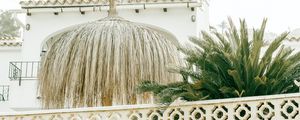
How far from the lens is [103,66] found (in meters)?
8.53

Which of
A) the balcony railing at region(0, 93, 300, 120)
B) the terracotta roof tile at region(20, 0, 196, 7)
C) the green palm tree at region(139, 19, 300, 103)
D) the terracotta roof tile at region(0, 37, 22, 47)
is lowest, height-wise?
the balcony railing at region(0, 93, 300, 120)

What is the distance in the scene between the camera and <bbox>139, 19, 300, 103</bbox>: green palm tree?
26.0ft

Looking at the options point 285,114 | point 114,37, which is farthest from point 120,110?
point 285,114

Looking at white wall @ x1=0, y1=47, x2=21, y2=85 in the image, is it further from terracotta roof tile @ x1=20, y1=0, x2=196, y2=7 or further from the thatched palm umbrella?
the thatched palm umbrella

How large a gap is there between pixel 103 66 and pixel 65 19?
7942mm

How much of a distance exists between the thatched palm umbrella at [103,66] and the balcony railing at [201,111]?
1.83 ft

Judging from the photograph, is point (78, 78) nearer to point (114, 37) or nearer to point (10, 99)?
point (114, 37)

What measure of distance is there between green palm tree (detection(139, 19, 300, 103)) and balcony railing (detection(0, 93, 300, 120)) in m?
0.20

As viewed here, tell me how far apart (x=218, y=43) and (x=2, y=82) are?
35.4 ft

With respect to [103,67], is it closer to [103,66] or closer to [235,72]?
[103,66]

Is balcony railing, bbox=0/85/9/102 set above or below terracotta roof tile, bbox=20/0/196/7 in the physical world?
below

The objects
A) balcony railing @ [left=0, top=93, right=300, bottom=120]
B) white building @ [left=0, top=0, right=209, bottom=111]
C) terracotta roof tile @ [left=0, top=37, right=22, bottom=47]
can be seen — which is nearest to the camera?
balcony railing @ [left=0, top=93, right=300, bottom=120]

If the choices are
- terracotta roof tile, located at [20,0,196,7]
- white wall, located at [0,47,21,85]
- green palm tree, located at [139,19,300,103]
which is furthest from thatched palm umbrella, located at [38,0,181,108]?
white wall, located at [0,47,21,85]

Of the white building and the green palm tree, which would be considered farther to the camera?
the white building
